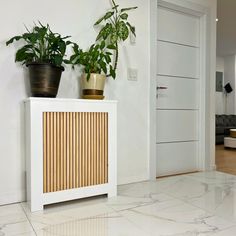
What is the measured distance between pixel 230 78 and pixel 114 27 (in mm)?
6870

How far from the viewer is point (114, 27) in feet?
7.70

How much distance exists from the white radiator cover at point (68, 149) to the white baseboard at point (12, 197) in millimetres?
206

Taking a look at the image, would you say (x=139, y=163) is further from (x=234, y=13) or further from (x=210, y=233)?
(x=234, y=13)

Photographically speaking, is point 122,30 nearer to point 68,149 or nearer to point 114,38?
point 114,38

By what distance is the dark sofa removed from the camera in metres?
6.16

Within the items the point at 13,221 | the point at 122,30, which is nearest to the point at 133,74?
the point at 122,30

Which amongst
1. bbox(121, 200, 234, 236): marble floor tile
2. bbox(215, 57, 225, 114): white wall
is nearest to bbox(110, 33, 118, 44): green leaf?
bbox(121, 200, 234, 236): marble floor tile

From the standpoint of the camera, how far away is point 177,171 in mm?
3055

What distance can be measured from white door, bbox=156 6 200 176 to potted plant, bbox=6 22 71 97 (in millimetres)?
1374

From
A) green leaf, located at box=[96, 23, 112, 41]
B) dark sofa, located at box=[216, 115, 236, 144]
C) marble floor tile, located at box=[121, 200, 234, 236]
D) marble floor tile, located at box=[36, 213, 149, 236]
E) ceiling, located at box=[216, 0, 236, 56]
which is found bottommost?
marble floor tile, located at box=[36, 213, 149, 236]

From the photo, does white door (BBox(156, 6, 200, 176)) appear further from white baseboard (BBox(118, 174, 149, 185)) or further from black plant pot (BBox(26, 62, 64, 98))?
black plant pot (BBox(26, 62, 64, 98))

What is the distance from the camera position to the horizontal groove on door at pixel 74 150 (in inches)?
75.2

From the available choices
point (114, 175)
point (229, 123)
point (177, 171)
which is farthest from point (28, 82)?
point (229, 123)

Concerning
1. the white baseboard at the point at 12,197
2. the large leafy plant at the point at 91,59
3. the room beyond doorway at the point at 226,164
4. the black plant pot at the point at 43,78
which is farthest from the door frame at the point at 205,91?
the white baseboard at the point at 12,197
